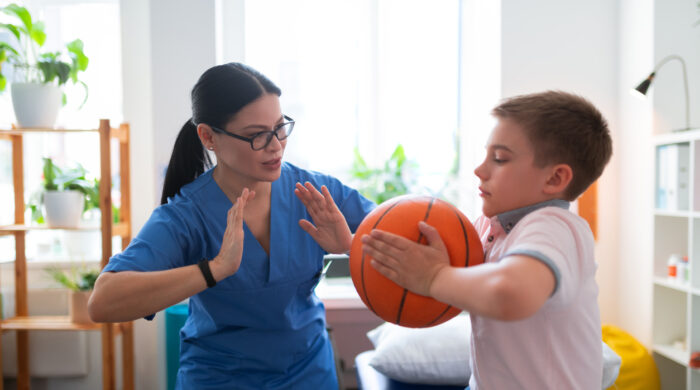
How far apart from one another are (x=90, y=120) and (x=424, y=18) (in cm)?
243

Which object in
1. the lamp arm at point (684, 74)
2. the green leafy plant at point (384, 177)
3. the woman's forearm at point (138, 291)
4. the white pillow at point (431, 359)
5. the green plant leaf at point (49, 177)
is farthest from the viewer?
the green leafy plant at point (384, 177)

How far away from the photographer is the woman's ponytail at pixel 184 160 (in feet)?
5.07

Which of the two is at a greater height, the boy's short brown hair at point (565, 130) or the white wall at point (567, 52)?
the white wall at point (567, 52)

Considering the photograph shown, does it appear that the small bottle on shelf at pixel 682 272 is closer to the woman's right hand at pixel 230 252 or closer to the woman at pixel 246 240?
the woman at pixel 246 240

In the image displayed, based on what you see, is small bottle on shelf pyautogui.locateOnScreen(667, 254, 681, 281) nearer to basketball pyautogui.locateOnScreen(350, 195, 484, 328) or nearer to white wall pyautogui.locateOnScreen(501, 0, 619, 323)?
white wall pyautogui.locateOnScreen(501, 0, 619, 323)

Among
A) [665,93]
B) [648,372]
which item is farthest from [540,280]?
[665,93]

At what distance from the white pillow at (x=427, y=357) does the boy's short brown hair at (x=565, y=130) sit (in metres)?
1.21

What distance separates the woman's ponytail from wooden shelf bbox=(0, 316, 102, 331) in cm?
143

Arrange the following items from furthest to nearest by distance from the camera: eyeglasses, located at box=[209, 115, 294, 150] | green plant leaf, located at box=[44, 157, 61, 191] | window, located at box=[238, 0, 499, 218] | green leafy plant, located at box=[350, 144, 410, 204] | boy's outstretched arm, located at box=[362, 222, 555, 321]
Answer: window, located at box=[238, 0, 499, 218], green leafy plant, located at box=[350, 144, 410, 204], green plant leaf, located at box=[44, 157, 61, 191], eyeglasses, located at box=[209, 115, 294, 150], boy's outstretched arm, located at box=[362, 222, 555, 321]

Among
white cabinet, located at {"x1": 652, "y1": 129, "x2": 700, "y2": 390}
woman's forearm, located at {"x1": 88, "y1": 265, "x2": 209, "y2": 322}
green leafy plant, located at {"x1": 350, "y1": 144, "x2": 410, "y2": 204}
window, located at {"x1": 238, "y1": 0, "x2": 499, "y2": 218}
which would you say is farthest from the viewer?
window, located at {"x1": 238, "y1": 0, "x2": 499, "y2": 218}

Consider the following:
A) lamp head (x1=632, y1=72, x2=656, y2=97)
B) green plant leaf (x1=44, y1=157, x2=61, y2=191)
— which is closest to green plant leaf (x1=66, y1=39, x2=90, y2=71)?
green plant leaf (x1=44, y1=157, x2=61, y2=191)

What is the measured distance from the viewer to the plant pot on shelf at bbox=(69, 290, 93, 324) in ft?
8.43

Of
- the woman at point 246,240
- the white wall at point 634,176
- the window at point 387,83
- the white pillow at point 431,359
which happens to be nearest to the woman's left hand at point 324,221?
the woman at point 246,240

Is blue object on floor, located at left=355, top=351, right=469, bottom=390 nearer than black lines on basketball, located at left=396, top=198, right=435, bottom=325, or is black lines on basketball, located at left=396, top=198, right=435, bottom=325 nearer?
black lines on basketball, located at left=396, top=198, right=435, bottom=325
